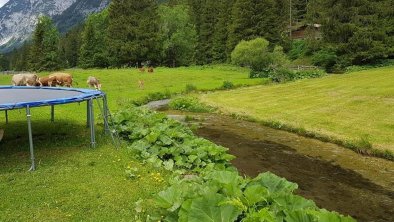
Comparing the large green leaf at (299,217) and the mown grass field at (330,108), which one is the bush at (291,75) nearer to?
the mown grass field at (330,108)

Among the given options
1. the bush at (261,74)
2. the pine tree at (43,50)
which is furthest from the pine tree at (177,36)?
the bush at (261,74)

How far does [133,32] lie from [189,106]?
152ft

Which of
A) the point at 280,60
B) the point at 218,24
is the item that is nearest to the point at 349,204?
the point at 280,60

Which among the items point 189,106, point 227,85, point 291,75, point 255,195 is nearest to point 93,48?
point 291,75

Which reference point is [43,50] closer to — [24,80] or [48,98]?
[24,80]

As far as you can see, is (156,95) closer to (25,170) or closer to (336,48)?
(25,170)

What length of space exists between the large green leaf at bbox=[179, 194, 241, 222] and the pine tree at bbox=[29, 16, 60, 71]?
7776cm

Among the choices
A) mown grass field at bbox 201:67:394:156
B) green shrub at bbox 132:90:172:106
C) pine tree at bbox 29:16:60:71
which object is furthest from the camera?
pine tree at bbox 29:16:60:71

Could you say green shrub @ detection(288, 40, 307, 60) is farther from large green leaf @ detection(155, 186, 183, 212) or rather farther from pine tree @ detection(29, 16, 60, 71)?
large green leaf @ detection(155, 186, 183, 212)

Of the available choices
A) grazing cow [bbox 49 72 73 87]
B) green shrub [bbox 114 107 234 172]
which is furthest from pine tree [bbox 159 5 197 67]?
green shrub [bbox 114 107 234 172]

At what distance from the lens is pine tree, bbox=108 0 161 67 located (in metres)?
74.6

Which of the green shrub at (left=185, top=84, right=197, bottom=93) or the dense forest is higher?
the dense forest

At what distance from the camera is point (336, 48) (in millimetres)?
61844

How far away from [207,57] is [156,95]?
5292cm
